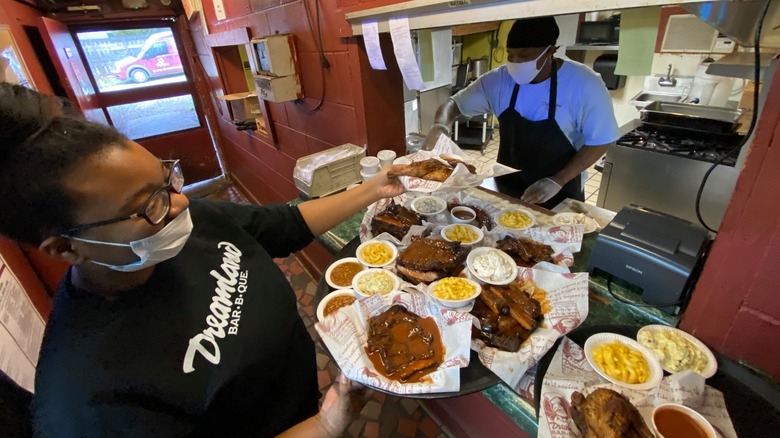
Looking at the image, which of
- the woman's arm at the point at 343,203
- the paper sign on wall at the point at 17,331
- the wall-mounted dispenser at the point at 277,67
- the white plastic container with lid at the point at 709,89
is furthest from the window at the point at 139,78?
the white plastic container with lid at the point at 709,89

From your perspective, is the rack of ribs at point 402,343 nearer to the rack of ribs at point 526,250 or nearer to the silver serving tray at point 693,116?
the rack of ribs at point 526,250

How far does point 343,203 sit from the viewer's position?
1.83 metres

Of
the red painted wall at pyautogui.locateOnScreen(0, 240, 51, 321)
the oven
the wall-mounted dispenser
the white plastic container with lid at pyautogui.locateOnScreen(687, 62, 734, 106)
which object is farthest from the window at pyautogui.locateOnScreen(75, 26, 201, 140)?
the white plastic container with lid at pyautogui.locateOnScreen(687, 62, 734, 106)

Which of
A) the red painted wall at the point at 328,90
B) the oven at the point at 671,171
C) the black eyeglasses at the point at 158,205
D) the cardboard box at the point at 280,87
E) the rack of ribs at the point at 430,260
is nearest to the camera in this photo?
the black eyeglasses at the point at 158,205

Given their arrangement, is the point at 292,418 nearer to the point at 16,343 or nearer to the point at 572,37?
the point at 16,343

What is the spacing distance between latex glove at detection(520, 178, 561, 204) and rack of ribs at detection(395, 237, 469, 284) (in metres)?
0.88

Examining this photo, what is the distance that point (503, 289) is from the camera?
1471mm

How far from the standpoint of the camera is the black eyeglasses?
2.83 ft

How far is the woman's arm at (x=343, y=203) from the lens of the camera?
70.2 inches

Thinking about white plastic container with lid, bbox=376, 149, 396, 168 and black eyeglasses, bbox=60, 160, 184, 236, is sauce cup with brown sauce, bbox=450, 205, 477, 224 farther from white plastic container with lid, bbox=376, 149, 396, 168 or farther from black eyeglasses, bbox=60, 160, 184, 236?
black eyeglasses, bbox=60, 160, 184, 236

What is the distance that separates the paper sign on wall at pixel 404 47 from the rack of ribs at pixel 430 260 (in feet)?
3.19

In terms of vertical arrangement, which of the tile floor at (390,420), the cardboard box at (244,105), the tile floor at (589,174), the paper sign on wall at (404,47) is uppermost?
the paper sign on wall at (404,47)

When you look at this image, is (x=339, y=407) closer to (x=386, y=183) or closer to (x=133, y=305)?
(x=133, y=305)

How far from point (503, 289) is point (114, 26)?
6.63m
